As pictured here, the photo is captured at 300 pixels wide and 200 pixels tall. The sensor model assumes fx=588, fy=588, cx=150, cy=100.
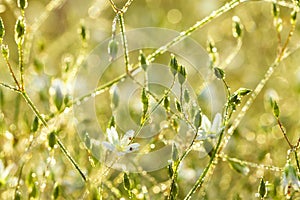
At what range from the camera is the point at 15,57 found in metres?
2.47

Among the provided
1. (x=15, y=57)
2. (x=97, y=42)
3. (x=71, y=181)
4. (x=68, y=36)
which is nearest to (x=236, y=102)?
(x=71, y=181)

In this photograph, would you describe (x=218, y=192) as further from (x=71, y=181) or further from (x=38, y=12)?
(x=38, y=12)

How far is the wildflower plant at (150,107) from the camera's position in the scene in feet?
3.88

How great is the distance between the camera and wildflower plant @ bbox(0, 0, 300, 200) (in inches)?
46.6

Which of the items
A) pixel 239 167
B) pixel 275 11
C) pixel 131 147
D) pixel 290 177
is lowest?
pixel 290 177

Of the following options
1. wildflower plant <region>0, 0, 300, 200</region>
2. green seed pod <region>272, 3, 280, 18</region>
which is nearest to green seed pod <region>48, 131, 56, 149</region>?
wildflower plant <region>0, 0, 300, 200</region>

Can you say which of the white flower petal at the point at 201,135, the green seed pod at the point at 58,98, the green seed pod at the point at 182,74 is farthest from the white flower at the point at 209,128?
the green seed pod at the point at 58,98

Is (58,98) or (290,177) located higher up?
(58,98)

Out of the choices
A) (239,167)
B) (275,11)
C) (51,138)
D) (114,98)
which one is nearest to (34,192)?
(51,138)

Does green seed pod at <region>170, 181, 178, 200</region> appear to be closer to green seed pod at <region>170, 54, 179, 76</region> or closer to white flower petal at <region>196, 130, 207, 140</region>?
white flower petal at <region>196, 130, 207, 140</region>

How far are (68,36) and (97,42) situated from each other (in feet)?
0.91

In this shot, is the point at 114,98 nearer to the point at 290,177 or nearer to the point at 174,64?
the point at 174,64

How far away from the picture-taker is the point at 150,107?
141cm

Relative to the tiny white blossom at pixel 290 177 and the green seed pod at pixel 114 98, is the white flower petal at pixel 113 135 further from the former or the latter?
the tiny white blossom at pixel 290 177
